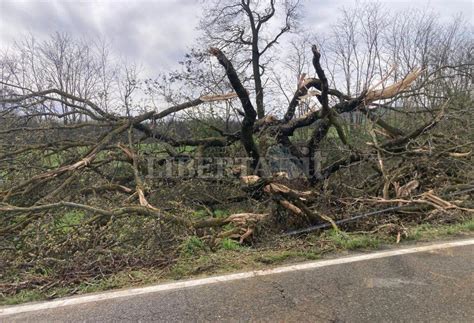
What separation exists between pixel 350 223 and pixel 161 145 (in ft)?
13.3

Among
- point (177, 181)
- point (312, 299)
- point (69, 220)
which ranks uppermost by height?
point (177, 181)

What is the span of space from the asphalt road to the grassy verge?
0.76ft

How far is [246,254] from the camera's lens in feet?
12.0

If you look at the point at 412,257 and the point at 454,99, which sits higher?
the point at 454,99

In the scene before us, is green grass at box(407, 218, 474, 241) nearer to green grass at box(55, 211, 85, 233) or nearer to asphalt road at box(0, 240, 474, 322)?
asphalt road at box(0, 240, 474, 322)

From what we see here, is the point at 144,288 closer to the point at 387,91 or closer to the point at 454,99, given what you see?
the point at 387,91

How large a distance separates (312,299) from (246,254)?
114 cm

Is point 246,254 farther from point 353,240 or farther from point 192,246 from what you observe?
point 353,240

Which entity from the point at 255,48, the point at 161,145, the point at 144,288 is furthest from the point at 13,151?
the point at 255,48

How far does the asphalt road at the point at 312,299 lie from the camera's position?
241 cm

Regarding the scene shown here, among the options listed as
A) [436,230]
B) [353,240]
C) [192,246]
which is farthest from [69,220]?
[436,230]

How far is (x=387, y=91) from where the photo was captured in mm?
6047

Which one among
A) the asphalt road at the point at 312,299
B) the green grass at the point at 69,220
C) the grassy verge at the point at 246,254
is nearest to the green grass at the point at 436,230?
the grassy verge at the point at 246,254

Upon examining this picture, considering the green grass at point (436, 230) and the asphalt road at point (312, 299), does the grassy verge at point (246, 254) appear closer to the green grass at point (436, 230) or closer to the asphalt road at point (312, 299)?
the green grass at point (436, 230)
